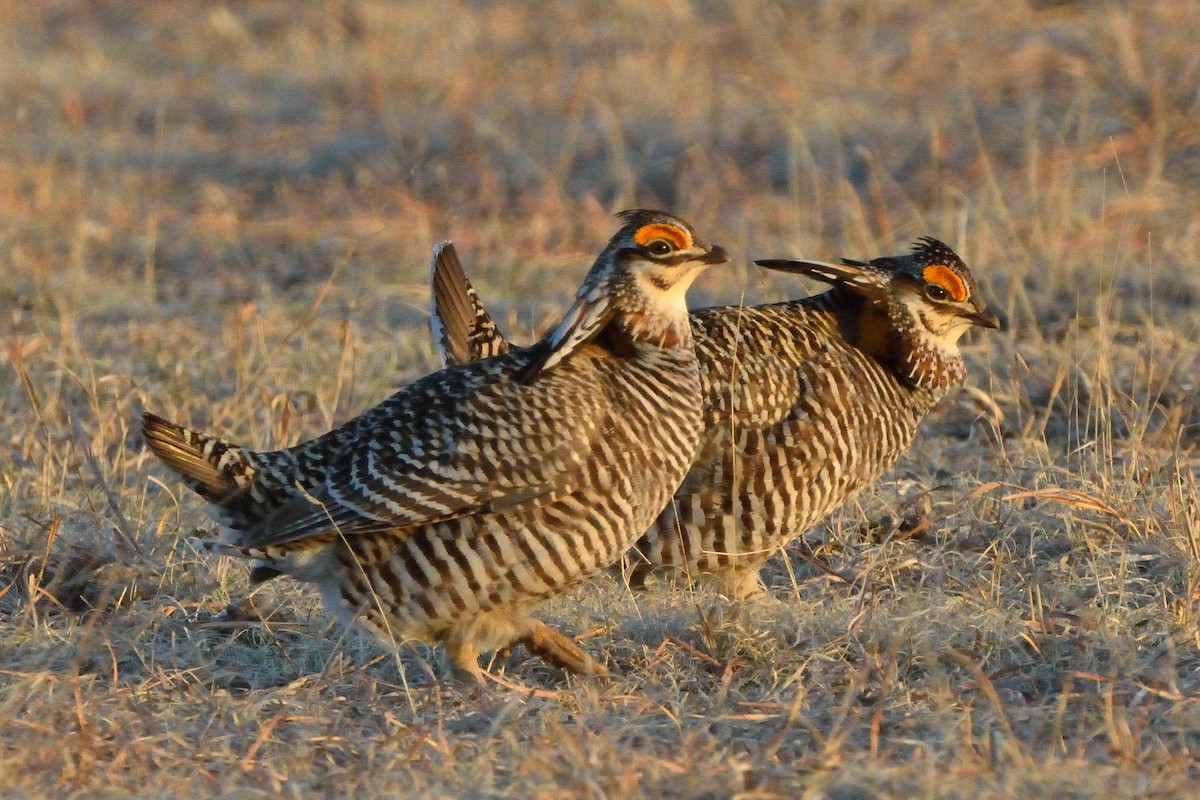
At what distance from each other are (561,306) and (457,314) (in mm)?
2340

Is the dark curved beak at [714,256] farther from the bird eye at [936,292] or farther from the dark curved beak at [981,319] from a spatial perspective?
the dark curved beak at [981,319]

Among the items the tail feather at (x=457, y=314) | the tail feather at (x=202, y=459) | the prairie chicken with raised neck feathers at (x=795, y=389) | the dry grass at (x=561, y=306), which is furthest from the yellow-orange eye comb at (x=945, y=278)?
the tail feather at (x=202, y=459)

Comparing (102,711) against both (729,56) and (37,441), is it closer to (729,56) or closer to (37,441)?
(37,441)

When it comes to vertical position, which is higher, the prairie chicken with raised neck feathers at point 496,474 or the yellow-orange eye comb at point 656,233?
the yellow-orange eye comb at point 656,233

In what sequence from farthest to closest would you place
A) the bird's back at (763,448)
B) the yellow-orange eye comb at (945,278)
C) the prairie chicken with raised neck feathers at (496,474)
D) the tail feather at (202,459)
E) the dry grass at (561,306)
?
1. the yellow-orange eye comb at (945,278)
2. the bird's back at (763,448)
3. the tail feather at (202,459)
4. the prairie chicken with raised neck feathers at (496,474)
5. the dry grass at (561,306)

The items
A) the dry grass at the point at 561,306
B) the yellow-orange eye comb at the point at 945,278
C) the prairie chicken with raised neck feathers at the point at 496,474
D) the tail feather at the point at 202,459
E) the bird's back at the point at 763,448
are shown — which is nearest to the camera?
the dry grass at the point at 561,306

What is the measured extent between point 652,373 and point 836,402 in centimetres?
66

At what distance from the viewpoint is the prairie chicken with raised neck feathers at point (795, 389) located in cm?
456

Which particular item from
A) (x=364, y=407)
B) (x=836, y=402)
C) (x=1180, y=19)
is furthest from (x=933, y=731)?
(x=1180, y=19)

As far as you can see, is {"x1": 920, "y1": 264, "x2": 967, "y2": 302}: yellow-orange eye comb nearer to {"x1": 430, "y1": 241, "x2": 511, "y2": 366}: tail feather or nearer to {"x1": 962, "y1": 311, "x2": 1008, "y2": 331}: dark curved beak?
{"x1": 962, "y1": 311, "x2": 1008, "y2": 331}: dark curved beak

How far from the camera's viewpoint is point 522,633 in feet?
13.7

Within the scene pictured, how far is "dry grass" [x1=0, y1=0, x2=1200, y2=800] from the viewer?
358cm

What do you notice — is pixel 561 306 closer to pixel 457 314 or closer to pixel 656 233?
pixel 457 314

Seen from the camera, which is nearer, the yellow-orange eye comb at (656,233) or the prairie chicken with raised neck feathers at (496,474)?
the prairie chicken with raised neck feathers at (496,474)
